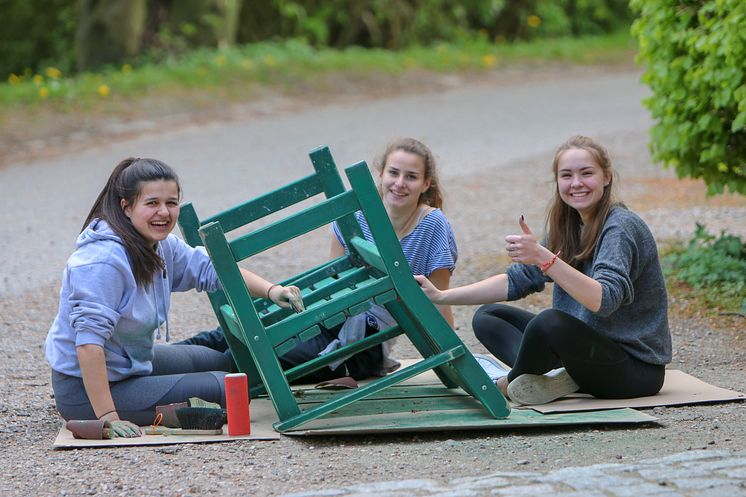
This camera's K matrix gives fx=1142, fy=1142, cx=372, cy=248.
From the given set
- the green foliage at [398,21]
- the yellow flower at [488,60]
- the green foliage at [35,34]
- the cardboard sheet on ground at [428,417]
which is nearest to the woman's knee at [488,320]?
the cardboard sheet on ground at [428,417]

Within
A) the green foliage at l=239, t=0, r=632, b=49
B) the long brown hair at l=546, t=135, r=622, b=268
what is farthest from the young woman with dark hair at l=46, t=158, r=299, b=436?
the green foliage at l=239, t=0, r=632, b=49

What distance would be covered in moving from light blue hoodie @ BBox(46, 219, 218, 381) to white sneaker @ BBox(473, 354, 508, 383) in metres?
1.23

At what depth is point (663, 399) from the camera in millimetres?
4508

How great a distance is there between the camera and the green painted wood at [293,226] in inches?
158

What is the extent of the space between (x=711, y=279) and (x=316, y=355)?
255 cm

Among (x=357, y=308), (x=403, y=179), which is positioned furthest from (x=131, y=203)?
(x=403, y=179)

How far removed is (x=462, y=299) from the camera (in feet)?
14.9

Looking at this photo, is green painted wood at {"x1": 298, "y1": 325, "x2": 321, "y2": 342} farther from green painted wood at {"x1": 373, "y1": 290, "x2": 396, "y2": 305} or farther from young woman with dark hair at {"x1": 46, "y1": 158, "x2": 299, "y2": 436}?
green painted wood at {"x1": 373, "y1": 290, "x2": 396, "y2": 305}

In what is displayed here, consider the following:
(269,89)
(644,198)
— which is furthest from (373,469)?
(269,89)

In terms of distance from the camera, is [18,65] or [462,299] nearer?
[462,299]

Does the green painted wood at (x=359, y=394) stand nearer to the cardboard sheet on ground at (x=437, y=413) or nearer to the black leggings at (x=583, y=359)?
the cardboard sheet on ground at (x=437, y=413)

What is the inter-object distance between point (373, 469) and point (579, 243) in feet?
4.68

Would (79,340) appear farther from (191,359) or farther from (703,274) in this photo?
(703,274)

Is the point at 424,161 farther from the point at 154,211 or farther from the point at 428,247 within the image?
the point at 154,211
